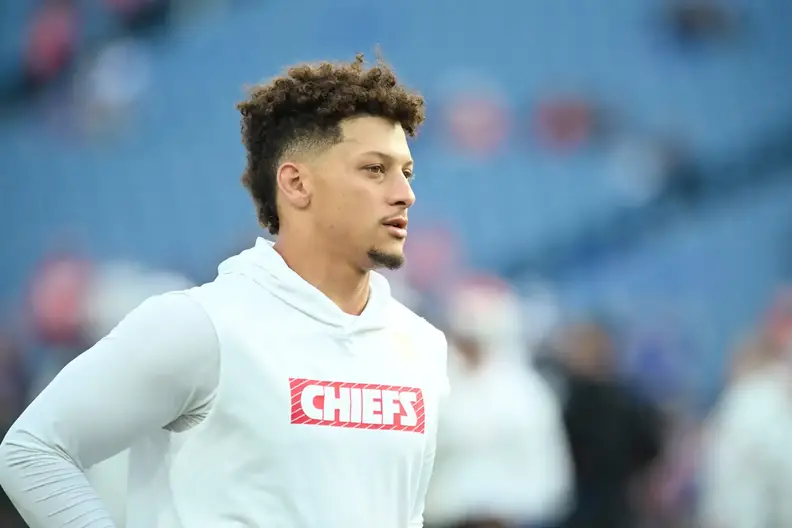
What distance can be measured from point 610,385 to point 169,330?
472cm

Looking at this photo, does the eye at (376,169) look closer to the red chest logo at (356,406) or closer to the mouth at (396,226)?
the mouth at (396,226)

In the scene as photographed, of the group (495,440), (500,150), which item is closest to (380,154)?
(495,440)

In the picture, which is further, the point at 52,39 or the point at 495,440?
the point at 52,39

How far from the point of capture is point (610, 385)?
716 cm

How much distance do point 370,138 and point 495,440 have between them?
381 centimetres

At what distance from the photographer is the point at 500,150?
34.9 ft

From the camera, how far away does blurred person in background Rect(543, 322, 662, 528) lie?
23.1ft

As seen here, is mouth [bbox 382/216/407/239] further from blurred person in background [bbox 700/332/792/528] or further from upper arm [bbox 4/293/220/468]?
blurred person in background [bbox 700/332/792/528]

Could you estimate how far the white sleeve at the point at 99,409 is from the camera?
8.58ft

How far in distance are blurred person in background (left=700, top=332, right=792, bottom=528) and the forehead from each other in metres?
4.76

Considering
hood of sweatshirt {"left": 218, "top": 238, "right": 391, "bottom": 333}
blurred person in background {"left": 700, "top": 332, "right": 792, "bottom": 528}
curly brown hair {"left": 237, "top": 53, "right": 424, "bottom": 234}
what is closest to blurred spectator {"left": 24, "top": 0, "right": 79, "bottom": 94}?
blurred person in background {"left": 700, "top": 332, "right": 792, "bottom": 528}

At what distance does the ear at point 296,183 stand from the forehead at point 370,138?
0.31ft

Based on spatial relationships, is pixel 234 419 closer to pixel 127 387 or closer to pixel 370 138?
pixel 127 387

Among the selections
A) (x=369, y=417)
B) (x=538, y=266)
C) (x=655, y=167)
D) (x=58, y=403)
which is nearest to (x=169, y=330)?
(x=58, y=403)
